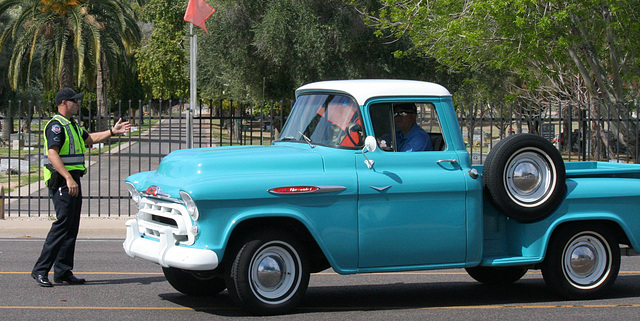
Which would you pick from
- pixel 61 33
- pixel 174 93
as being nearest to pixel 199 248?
pixel 61 33

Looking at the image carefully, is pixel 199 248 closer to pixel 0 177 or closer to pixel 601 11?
pixel 601 11

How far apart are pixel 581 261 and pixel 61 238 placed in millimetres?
4980

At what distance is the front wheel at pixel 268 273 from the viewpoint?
241 inches

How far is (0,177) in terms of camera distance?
2380 cm

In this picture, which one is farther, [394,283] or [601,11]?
[601,11]

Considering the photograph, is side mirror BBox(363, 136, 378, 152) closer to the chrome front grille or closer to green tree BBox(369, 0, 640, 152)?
the chrome front grille

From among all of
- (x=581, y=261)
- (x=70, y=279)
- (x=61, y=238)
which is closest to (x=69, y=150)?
(x=61, y=238)

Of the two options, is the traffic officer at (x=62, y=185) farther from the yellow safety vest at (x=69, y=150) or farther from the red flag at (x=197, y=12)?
the red flag at (x=197, y=12)

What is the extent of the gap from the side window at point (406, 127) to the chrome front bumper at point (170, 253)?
179 cm

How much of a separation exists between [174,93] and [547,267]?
1968 inches

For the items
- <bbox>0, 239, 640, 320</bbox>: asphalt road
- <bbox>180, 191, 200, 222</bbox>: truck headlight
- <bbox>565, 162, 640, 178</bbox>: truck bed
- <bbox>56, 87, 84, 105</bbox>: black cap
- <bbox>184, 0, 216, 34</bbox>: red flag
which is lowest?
<bbox>0, 239, 640, 320</bbox>: asphalt road

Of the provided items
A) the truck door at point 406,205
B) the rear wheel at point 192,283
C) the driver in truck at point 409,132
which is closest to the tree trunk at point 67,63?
the rear wheel at point 192,283

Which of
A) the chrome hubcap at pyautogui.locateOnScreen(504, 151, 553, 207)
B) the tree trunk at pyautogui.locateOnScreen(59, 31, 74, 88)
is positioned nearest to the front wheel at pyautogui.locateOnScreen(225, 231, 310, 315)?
the chrome hubcap at pyautogui.locateOnScreen(504, 151, 553, 207)

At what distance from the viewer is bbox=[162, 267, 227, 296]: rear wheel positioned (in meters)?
7.16
